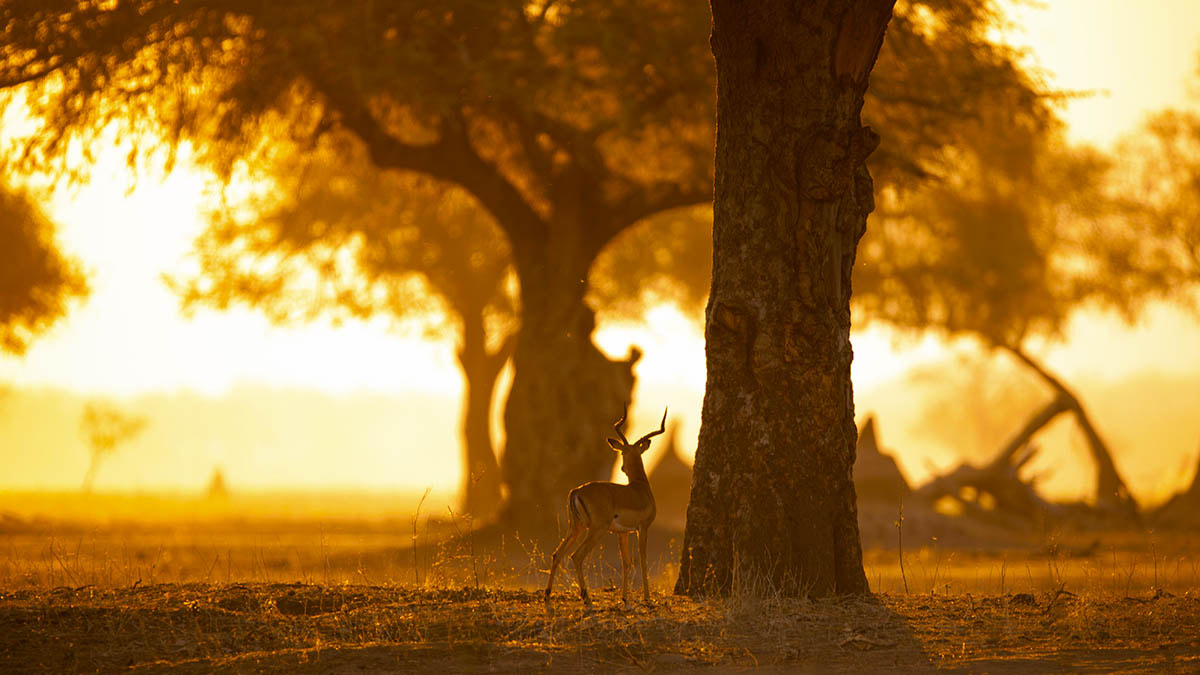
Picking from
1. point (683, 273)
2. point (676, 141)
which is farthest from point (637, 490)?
point (683, 273)

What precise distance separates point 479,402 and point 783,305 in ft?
85.3

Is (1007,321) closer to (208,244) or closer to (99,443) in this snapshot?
(208,244)

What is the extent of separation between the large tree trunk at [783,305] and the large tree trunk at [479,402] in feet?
79.4

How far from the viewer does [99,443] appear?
64.1m

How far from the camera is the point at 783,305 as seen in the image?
40.2 feet

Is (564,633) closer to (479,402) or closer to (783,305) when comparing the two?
(783,305)

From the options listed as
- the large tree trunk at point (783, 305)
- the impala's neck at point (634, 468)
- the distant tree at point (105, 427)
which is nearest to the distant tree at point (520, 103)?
the large tree trunk at point (783, 305)

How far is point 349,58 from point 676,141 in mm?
5913

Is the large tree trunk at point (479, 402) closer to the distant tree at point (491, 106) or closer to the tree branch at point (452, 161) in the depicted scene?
the distant tree at point (491, 106)

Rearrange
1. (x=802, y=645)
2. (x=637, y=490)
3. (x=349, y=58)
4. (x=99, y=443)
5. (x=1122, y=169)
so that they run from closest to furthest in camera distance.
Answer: (x=802, y=645) → (x=637, y=490) → (x=349, y=58) → (x=1122, y=169) → (x=99, y=443)

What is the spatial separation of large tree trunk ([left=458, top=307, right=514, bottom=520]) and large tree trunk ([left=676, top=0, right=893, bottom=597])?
79.4 ft

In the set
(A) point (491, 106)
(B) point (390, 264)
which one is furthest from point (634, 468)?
(B) point (390, 264)

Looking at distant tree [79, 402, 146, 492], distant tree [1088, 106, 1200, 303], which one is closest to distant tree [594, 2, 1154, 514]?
distant tree [1088, 106, 1200, 303]

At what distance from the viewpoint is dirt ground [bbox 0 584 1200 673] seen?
30.9ft
